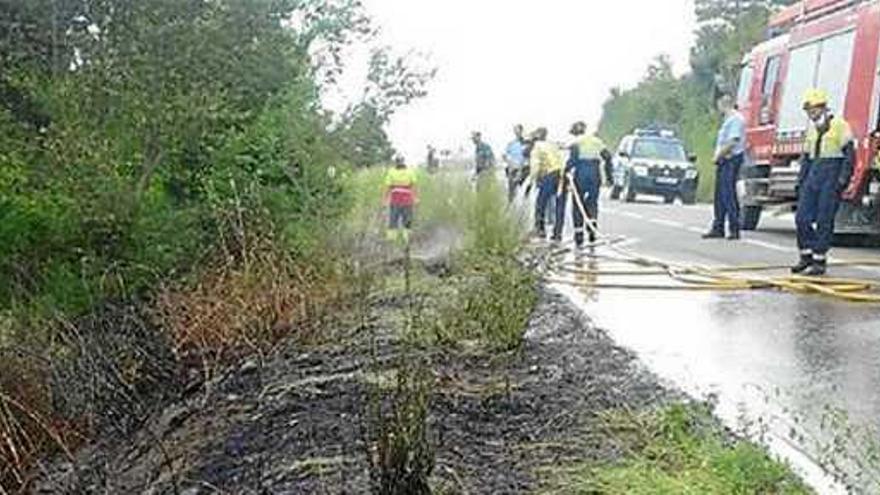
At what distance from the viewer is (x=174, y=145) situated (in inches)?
577

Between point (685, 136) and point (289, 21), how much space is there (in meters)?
33.3

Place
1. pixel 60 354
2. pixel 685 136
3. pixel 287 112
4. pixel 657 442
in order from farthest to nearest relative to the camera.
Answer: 1. pixel 685 136
2. pixel 287 112
3. pixel 60 354
4. pixel 657 442

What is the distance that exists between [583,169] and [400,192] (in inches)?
150

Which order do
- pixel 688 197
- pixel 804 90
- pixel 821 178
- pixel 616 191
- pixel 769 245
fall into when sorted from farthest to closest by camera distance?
1. pixel 616 191
2. pixel 688 197
3. pixel 804 90
4. pixel 769 245
5. pixel 821 178

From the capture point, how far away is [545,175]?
57.3 feet

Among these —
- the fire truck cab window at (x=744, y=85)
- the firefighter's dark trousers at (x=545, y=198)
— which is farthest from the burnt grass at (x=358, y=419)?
the fire truck cab window at (x=744, y=85)

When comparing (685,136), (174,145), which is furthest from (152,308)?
(685,136)

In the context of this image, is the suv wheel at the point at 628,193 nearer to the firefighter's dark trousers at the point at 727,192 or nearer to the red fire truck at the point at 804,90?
the red fire truck at the point at 804,90

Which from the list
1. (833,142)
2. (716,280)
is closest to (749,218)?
(833,142)

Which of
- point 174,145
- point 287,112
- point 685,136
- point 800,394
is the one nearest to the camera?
point 800,394

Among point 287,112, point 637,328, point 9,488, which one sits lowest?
point 9,488

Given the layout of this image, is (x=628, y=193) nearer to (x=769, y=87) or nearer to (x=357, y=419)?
(x=769, y=87)

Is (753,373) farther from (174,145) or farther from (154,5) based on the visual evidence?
(154,5)

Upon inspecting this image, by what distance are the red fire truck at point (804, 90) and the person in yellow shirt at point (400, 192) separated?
5136 millimetres
